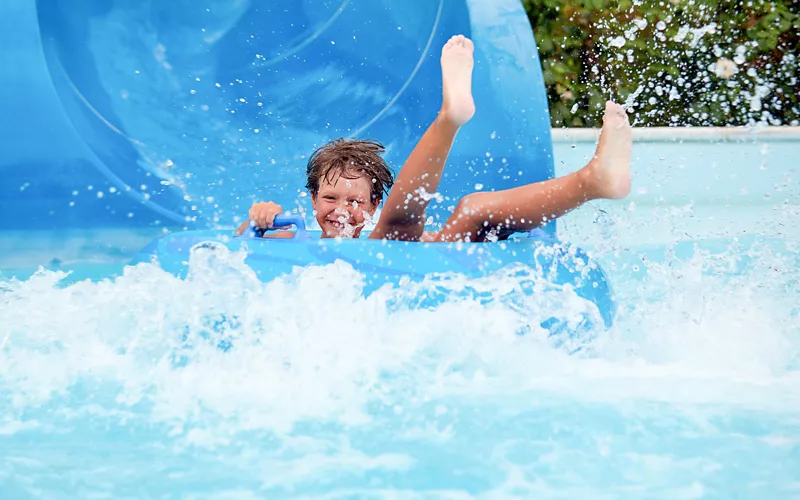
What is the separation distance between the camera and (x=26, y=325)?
5.65ft

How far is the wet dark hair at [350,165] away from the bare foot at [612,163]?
0.60 m

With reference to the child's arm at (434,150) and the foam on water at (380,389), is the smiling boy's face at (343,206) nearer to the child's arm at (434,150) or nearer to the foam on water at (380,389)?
the child's arm at (434,150)

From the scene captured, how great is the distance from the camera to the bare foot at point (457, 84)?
5.55 feet

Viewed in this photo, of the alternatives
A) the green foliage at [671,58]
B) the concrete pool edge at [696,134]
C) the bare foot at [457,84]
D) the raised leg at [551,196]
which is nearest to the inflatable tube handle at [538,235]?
the raised leg at [551,196]

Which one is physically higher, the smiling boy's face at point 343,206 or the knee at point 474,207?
the smiling boy's face at point 343,206

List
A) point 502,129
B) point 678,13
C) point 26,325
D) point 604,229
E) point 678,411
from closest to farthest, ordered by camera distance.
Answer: point 678,411 → point 26,325 → point 604,229 → point 502,129 → point 678,13

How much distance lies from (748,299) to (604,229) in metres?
0.31

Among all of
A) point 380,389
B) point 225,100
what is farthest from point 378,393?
point 225,100

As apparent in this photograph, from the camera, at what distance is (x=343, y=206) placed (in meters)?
2.04

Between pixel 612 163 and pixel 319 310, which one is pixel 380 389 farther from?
pixel 612 163

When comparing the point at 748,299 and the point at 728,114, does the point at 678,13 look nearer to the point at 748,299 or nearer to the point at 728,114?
the point at 728,114

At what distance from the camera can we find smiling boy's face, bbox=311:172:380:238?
204 centimetres

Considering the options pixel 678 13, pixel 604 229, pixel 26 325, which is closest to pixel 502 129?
pixel 604 229

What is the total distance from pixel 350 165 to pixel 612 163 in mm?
669
